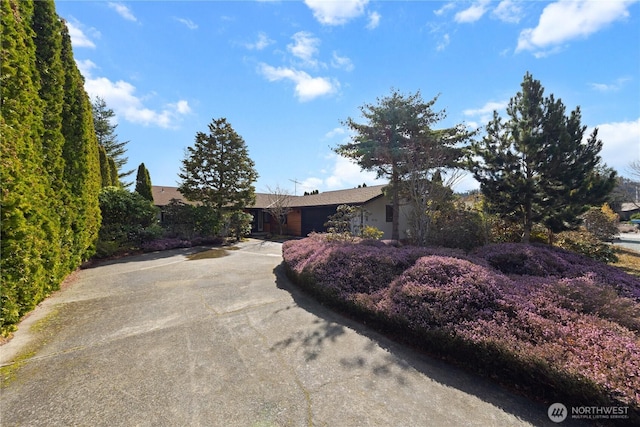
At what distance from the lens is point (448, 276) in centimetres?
419

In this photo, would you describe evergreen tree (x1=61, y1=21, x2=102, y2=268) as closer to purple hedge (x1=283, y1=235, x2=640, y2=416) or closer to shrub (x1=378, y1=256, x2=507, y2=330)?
purple hedge (x1=283, y1=235, x2=640, y2=416)

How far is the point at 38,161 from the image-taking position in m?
4.71

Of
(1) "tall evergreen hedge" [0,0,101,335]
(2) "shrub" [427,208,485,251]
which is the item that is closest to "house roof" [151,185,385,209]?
(2) "shrub" [427,208,485,251]

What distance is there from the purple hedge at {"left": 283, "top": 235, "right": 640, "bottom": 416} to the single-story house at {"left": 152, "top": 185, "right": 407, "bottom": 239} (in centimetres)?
812

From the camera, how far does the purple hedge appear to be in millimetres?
2369

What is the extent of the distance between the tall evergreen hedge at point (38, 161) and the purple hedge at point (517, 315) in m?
4.69

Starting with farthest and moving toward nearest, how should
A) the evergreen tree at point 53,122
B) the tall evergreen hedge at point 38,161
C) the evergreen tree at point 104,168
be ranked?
the evergreen tree at point 104,168 → the evergreen tree at point 53,122 → the tall evergreen hedge at point 38,161

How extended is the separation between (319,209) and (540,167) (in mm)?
13171

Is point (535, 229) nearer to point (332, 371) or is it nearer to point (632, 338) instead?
→ point (632, 338)

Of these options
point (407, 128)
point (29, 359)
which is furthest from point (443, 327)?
point (407, 128)

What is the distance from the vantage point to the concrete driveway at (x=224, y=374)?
7.45ft

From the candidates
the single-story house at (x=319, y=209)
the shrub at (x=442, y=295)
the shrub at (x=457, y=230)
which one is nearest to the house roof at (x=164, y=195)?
the single-story house at (x=319, y=209)

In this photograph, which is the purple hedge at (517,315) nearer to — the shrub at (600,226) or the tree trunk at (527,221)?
the tree trunk at (527,221)

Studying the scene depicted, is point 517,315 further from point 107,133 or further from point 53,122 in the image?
point 107,133
